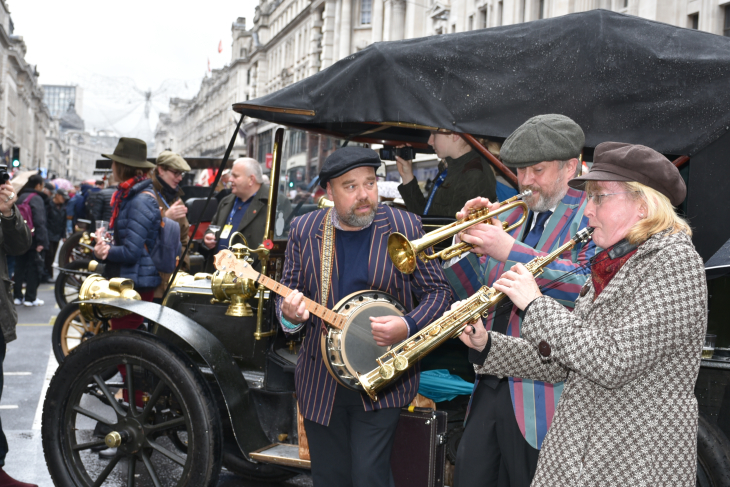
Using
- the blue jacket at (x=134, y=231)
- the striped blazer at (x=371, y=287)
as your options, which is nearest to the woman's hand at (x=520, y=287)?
the striped blazer at (x=371, y=287)

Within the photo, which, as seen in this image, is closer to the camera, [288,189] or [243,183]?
[288,189]

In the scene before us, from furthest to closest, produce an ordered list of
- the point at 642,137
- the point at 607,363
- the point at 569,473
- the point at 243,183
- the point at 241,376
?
the point at 243,183 < the point at 241,376 < the point at 642,137 < the point at 569,473 < the point at 607,363

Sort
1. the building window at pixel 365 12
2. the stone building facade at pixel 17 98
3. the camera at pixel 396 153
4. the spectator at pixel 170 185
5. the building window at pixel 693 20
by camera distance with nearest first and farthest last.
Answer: the camera at pixel 396 153 → the spectator at pixel 170 185 → the building window at pixel 693 20 → the building window at pixel 365 12 → the stone building facade at pixel 17 98

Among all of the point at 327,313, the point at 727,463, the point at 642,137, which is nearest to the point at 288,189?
the point at 327,313

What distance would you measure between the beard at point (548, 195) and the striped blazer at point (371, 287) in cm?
58

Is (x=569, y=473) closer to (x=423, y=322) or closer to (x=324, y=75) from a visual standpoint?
(x=423, y=322)

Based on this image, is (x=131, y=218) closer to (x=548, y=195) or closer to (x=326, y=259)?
(x=326, y=259)

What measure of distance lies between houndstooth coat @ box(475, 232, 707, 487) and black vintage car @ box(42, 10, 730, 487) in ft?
4.60

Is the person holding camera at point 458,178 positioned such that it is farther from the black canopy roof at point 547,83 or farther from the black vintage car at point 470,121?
the black canopy roof at point 547,83

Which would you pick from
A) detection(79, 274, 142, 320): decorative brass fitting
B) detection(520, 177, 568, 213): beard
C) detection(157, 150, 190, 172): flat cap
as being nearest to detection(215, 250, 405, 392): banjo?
detection(520, 177, 568, 213): beard

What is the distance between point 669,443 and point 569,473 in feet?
1.04

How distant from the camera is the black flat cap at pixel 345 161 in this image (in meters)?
3.30

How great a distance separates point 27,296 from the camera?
1281 centimetres

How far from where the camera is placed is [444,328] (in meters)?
2.83
